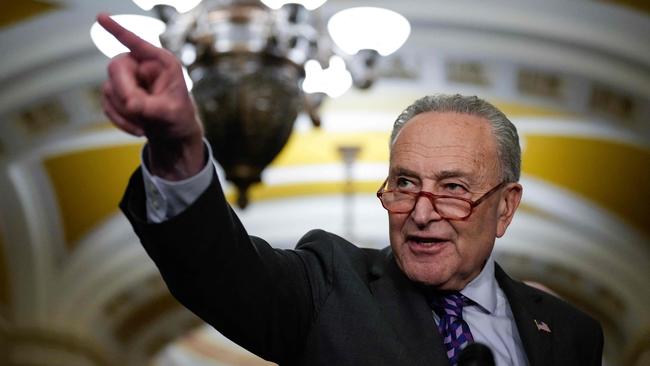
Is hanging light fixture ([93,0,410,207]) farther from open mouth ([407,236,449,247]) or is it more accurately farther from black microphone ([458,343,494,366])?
black microphone ([458,343,494,366])

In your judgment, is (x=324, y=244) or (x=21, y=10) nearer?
(x=324, y=244)

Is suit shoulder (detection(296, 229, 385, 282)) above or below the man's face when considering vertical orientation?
below

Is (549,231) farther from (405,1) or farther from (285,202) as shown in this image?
(405,1)

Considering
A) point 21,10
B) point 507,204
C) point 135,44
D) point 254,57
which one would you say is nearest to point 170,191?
point 135,44

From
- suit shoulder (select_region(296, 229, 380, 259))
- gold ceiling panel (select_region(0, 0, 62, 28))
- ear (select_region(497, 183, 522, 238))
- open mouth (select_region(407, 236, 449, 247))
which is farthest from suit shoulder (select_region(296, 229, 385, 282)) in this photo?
gold ceiling panel (select_region(0, 0, 62, 28))

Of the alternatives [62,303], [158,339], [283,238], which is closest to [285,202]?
[283,238]

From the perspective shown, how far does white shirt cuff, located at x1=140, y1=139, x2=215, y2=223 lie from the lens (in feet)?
4.56

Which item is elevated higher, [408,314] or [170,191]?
[170,191]

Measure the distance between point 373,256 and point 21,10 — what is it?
6.02 meters

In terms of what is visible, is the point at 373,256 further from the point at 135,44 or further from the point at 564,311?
the point at 135,44

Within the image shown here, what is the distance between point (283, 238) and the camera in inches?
490

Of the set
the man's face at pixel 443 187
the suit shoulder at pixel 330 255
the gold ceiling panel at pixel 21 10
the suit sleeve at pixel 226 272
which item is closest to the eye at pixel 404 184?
the man's face at pixel 443 187

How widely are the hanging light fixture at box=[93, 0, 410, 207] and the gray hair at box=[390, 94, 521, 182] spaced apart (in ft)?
10.6

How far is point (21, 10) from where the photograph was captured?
7.34 m
